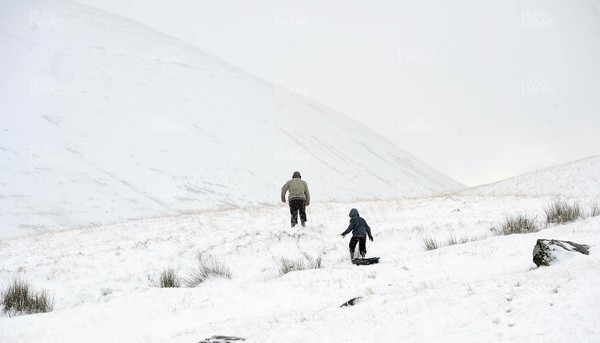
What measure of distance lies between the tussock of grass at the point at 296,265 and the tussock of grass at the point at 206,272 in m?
1.20

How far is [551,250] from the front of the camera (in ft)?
22.0

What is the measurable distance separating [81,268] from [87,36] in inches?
2306

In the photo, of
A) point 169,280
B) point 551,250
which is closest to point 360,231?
point 169,280

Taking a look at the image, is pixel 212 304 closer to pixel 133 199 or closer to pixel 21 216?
pixel 21 216

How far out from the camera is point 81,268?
480 inches

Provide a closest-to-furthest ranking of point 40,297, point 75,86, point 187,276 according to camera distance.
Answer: point 40,297 → point 187,276 → point 75,86

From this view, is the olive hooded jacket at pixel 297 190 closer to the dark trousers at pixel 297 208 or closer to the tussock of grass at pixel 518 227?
the dark trousers at pixel 297 208

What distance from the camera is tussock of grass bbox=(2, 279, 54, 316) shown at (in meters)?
9.94

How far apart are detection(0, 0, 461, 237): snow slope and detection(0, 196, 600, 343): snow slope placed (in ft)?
64.6

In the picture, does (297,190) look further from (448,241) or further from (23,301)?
(23,301)

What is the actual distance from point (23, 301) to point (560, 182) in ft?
89.4

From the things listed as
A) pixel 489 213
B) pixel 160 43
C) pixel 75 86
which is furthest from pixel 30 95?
pixel 489 213

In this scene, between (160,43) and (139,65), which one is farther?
(160,43)

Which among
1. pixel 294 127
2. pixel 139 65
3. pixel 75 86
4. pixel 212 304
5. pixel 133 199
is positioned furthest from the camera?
pixel 294 127
